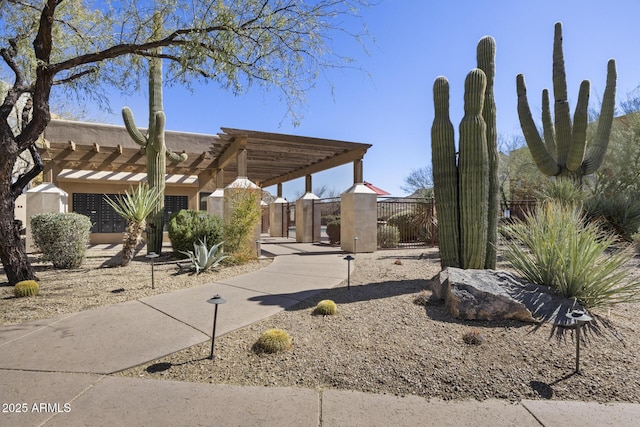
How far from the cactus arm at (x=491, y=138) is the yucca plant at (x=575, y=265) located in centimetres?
109

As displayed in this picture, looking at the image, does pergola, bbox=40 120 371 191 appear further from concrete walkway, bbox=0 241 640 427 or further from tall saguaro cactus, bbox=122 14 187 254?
concrete walkway, bbox=0 241 640 427

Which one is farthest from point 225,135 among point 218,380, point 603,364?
point 603,364

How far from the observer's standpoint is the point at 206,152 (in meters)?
14.6

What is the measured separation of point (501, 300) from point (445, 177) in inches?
108

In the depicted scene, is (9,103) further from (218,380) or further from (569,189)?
(569,189)

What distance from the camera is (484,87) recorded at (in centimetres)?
613

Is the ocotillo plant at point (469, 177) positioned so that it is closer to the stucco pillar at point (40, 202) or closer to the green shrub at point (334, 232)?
the green shrub at point (334, 232)

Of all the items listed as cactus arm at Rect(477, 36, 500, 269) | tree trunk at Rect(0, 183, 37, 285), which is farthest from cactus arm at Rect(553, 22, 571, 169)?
tree trunk at Rect(0, 183, 37, 285)

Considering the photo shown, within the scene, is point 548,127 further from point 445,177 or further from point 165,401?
point 165,401

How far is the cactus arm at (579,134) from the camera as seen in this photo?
12.4 m

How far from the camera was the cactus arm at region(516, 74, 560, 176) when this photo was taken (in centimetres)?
1306

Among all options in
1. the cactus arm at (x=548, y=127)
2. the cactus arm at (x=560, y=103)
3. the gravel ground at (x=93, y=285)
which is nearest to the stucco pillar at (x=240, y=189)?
the gravel ground at (x=93, y=285)

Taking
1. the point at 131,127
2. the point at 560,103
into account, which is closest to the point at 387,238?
the point at 560,103

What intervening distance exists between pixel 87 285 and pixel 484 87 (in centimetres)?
826
